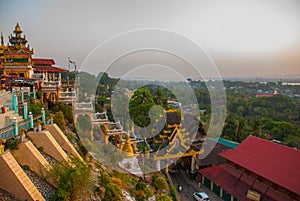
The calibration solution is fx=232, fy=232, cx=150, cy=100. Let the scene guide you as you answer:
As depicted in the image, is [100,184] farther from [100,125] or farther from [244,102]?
[244,102]

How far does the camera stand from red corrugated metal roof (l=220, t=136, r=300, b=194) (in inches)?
382

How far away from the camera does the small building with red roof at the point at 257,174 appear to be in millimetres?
9719

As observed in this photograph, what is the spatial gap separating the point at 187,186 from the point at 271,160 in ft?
15.0

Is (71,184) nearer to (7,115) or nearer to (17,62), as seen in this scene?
(7,115)

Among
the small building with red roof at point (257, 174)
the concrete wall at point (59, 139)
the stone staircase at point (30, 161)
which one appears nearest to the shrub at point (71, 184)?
the stone staircase at point (30, 161)

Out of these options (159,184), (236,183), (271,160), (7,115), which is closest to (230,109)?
(271,160)

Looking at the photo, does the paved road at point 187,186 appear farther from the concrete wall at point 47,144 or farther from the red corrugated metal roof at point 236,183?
the concrete wall at point 47,144

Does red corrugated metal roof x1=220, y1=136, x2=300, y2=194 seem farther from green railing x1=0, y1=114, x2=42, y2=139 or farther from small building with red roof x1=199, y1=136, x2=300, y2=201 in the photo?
green railing x1=0, y1=114, x2=42, y2=139

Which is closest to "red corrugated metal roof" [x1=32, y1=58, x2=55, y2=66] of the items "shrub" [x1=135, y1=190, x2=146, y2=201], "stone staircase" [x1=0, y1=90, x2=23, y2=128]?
"stone staircase" [x1=0, y1=90, x2=23, y2=128]

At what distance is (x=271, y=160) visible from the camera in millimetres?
11117

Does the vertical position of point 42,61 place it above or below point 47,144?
above

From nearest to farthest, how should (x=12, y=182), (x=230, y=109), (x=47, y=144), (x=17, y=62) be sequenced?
(x=12, y=182) → (x=47, y=144) → (x=17, y=62) → (x=230, y=109)

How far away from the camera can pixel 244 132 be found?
70.0 ft

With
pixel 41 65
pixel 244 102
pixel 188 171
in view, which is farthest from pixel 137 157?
pixel 244 102
